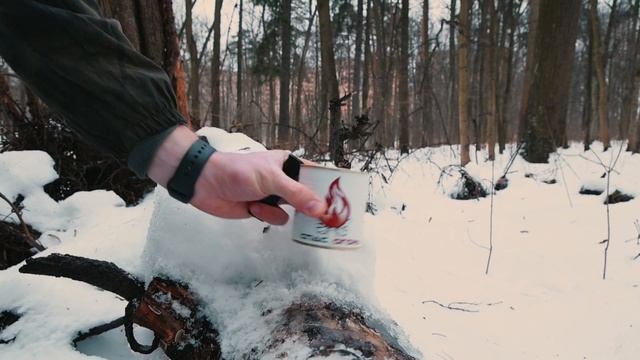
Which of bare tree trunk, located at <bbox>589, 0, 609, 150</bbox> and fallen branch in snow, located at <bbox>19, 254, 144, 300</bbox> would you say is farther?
bare tree trunk, located at <bbox>589, 0, 609, 150</bbox>

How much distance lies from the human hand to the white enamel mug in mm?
36

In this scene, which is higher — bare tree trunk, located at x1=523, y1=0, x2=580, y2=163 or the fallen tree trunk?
bare tree trunk, located at x1=523, y1=0, x2=580, y2=163

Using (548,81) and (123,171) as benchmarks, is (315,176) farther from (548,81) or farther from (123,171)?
(548,81)

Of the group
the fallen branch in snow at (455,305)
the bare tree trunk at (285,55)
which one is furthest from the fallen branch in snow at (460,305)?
the bare tree trunk at (285,55)

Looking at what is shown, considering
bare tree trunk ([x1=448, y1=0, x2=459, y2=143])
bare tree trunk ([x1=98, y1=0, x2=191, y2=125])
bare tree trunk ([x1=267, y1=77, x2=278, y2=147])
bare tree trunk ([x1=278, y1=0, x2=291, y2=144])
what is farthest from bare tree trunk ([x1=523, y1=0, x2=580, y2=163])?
bare tree trunk ([x1=448, y1=0, x2=459, y2=143])

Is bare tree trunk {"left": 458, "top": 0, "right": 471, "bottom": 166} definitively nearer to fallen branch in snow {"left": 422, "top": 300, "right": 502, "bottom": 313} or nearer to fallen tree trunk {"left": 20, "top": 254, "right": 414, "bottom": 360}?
fallen branch in snow {"left": 422, "top": 300, "right": 502, "bottom": 313}

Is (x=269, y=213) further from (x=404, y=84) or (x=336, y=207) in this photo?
(x=404, y=84)

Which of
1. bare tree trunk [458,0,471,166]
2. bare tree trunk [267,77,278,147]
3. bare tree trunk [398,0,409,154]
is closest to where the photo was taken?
bare tree trunk [267,77,278,147]

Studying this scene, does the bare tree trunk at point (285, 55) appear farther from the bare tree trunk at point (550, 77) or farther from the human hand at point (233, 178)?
the human hand at point (233, 178)

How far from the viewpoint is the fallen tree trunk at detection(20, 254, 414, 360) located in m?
0.86

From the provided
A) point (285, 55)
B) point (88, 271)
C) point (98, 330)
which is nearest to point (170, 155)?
point (88, 271)

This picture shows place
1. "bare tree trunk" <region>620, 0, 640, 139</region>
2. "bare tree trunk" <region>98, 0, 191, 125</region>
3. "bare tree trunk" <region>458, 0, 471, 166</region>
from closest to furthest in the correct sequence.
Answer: "bare tree trunk" <region>98, 0, 191, 125</region>, "bare tree trunk" <region>458, 0, 471, 166</region>, "bare tree trunk" <region>620, 0, 640, 139</region>

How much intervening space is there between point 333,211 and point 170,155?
0.36 meters

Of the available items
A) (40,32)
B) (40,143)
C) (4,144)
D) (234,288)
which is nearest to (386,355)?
(234,288)
